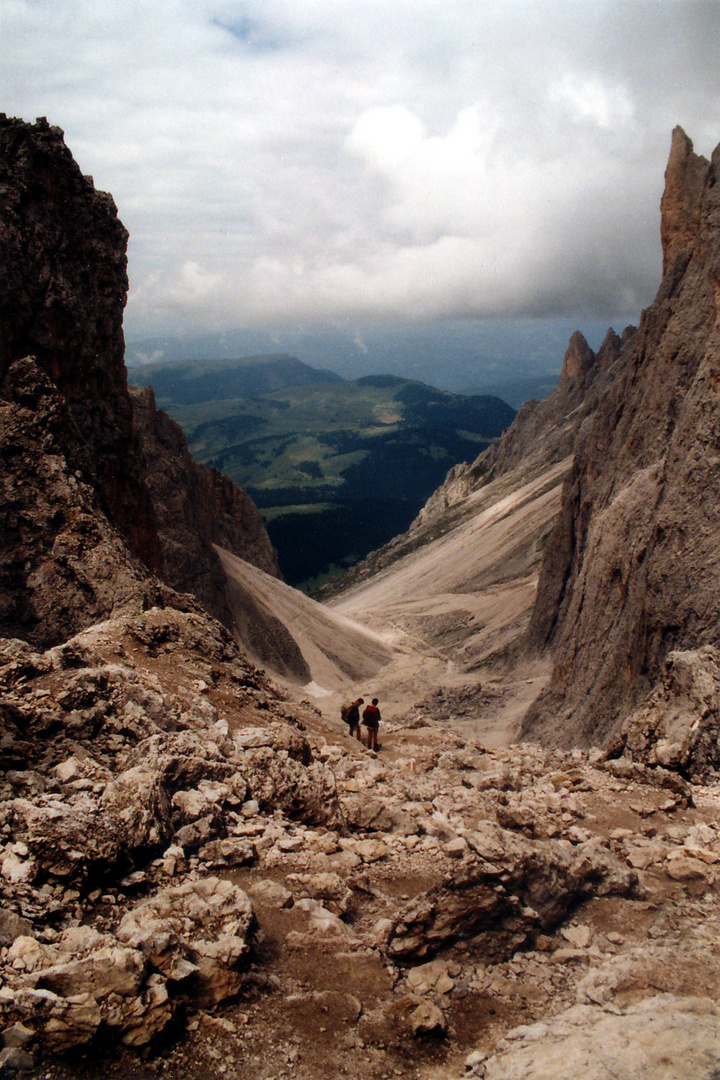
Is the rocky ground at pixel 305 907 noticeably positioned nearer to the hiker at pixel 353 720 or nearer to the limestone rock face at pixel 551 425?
the hiker at pixel 353 720

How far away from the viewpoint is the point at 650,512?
1096 inches

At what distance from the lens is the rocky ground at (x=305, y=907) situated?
17.0 feet

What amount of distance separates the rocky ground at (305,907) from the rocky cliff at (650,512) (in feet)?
35.7

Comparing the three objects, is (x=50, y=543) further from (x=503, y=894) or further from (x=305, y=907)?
(x=503, y=894)

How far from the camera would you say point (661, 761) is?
1252 centimetres

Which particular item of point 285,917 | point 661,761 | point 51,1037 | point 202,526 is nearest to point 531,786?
point 661,761

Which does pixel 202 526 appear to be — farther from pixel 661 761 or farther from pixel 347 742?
pixel 661 761

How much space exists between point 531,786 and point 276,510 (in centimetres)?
18533

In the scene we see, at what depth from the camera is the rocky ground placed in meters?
5.17

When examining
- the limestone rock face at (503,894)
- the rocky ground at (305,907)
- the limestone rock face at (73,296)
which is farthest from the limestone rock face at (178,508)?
the limestone rock face at (503,894)

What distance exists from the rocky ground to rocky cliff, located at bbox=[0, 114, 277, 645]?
197 inches

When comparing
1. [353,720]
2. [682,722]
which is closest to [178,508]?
[353,720]

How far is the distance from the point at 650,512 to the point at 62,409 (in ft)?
70.3

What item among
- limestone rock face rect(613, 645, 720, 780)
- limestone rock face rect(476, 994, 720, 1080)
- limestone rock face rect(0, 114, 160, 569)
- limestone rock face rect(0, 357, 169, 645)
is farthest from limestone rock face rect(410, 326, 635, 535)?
limestone rock face rect(476, 994, 720, 1080)
